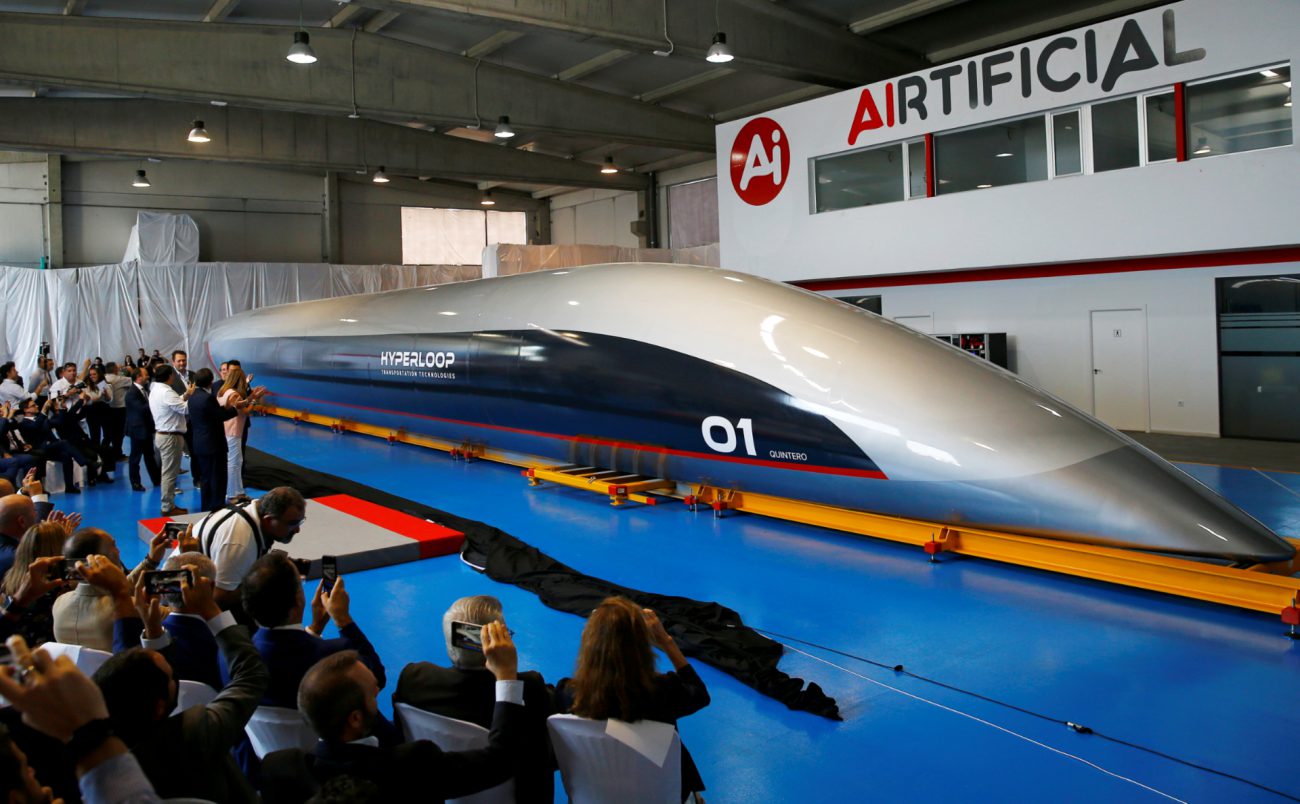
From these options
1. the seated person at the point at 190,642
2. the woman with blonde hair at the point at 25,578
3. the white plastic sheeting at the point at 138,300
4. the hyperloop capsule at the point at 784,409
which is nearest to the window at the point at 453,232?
the white plastic sheeting at the point at 138,300

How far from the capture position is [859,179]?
46.3 feet

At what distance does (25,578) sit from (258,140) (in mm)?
18875

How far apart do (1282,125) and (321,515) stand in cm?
1083

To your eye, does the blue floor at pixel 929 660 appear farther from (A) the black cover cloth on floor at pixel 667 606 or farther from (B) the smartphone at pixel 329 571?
(B) the smartphone at pixel 329 571

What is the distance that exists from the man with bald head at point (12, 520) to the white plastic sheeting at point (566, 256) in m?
12.1

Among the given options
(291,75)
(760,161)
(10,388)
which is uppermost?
(291,75)

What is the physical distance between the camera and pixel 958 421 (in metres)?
5.81

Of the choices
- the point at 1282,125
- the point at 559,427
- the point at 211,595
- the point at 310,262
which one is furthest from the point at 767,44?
the point at 310,262

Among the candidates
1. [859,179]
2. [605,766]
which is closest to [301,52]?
[859,179]

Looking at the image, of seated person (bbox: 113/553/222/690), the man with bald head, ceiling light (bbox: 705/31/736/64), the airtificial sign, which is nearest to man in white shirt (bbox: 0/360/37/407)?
the man with bald head

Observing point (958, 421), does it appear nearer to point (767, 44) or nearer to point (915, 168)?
point (915, 168)

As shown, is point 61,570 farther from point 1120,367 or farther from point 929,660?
point 1120,367

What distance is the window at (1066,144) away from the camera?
11.6 m

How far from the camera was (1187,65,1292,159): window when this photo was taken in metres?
10.1
